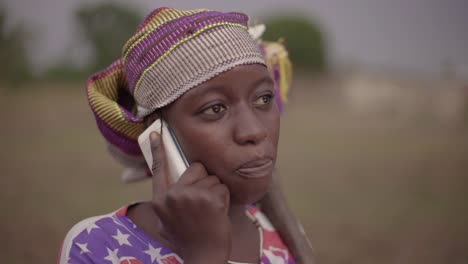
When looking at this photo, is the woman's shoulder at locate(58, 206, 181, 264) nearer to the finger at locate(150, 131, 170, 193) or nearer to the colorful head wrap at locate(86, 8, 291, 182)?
the finger at locate(150, 131, 170, 193)

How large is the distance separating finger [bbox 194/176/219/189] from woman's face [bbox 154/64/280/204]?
0.02 meters

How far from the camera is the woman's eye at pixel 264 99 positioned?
1284 millimetres

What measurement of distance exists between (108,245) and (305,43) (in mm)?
8951

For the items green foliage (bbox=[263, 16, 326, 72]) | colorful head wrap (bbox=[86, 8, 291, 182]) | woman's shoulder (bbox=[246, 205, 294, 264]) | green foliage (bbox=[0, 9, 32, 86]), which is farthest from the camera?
green foliage (bbox=[263, 16, 326, 72])

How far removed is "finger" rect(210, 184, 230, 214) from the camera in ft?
3.80

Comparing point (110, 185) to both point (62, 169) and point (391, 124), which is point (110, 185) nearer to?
point (62, 169)

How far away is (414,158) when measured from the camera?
6.38 meters

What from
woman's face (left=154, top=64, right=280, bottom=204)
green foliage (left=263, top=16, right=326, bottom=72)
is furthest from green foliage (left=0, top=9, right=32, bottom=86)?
green foliage (left=263, top=16, right=326, bottom=72)

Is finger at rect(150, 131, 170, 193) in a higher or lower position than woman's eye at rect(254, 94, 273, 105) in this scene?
lower

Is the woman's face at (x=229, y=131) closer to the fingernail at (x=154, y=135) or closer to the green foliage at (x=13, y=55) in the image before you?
the fingernail at (x=154, y=135)

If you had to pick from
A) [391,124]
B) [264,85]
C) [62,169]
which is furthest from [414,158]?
[264,85]

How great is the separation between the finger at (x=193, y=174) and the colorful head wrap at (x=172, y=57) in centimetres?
20

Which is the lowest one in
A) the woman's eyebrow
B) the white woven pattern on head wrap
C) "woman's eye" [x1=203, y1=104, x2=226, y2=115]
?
"woman's eye" [x1=203, y1=104, x2=226, y2=115]

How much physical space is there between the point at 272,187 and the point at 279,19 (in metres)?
7.58
